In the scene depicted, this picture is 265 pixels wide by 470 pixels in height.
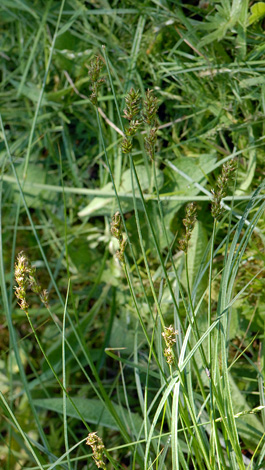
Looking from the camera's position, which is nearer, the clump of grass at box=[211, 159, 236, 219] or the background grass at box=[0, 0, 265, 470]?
the clump of grass at box=[211, 159, 236, 219]

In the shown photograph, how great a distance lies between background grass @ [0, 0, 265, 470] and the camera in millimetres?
1184

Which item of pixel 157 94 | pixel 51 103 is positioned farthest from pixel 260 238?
pixel 51 103

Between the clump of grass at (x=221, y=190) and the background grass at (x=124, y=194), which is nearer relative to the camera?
the clump of grass at (x=221, y=190)

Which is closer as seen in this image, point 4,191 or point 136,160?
point 136,160

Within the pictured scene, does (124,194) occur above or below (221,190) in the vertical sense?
below

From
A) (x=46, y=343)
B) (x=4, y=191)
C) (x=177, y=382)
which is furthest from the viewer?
(x=4, y=191)

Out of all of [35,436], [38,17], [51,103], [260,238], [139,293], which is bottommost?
[35,436]

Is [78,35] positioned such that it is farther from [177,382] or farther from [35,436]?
[35,436]

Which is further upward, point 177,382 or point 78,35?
point 78,35

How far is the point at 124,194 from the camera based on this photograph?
129 centimetres

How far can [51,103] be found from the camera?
5.11 feet

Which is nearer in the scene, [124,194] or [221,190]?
[221,190]

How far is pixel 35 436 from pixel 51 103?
41.2 inches

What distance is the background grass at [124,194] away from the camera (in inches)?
Answer: 46.6
